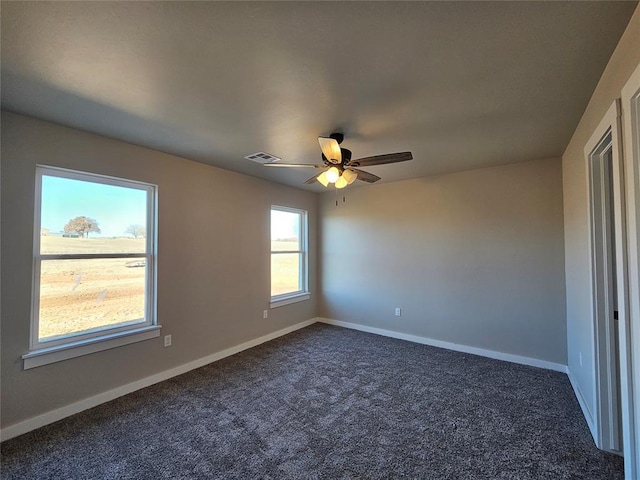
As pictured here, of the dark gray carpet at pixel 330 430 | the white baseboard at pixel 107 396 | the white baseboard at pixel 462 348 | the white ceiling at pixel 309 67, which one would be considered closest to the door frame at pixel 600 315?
the dark gray carpet at pixel 330 430

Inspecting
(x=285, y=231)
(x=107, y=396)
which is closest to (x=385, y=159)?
(x=285, y=231)

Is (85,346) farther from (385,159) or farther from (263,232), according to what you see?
(385,159)

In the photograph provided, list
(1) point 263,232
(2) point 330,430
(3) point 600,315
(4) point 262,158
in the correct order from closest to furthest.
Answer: (3) point 600,315, (2) point 330,430, (4) point 262,158, (1) point 263,232

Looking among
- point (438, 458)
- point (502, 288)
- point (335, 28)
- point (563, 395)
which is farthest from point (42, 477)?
point (502, 288)

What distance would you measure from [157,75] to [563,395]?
4352mm

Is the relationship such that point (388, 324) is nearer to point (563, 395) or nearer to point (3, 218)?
point (563, 395)

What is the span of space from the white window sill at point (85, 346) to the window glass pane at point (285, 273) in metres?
1.96

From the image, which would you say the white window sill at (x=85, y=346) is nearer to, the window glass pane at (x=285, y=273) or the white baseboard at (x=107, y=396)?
the white baseboard at (x=107, y=396)

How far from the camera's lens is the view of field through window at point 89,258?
2.46m

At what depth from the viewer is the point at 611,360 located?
6.63 ft

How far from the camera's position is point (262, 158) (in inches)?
134

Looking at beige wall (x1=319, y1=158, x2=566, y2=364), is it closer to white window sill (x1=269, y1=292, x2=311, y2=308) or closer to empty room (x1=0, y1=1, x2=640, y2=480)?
empty room (x1=0, y1=1, x2=640, y2=480)

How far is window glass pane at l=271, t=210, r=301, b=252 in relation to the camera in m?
4.79

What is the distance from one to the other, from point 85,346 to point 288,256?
118 inches
